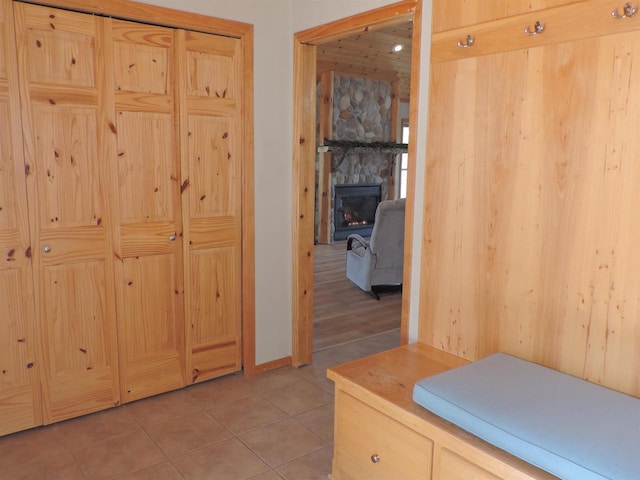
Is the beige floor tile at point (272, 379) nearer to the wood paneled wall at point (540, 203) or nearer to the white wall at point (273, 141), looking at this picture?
the white wall at point (273, 141)

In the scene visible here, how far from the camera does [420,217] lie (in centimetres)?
243

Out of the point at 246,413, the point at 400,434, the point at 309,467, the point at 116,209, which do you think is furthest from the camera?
the point at 246,413

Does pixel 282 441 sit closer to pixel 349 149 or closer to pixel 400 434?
pixel 400 434

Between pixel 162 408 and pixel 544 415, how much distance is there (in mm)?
1991

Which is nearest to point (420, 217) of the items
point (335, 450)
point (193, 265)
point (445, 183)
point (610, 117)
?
point (445, 183)

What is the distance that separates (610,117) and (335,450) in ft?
5.33

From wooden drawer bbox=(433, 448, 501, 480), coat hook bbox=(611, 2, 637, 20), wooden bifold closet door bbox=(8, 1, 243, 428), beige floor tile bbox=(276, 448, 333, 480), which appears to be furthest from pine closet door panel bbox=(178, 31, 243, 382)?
coat hook bbox=(611, 2, 637, 20)

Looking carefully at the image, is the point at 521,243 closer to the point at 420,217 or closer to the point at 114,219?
the point at 420,217

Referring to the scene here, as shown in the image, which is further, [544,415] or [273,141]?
[273,141]

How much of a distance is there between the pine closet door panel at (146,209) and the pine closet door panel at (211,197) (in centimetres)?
7

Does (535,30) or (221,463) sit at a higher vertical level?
(535,30)

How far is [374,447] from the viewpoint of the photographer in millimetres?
1945

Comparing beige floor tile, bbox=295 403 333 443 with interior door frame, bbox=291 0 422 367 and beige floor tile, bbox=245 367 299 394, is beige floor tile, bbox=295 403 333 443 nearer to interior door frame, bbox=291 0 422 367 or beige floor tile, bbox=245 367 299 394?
beige floor tile, bbox=245 367 299 394

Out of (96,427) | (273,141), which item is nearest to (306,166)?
(273,141)
